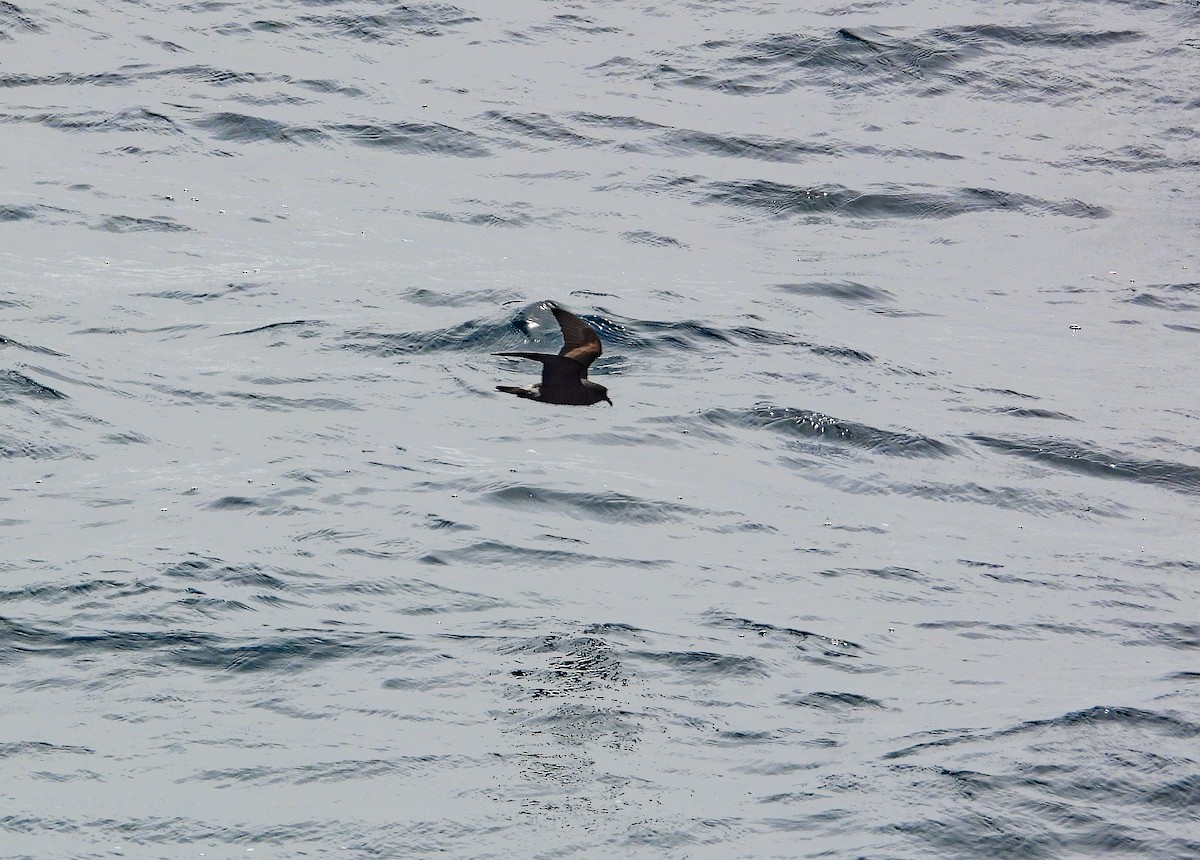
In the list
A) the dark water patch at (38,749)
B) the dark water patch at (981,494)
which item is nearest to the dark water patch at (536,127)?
the dark water patch at (981,494)

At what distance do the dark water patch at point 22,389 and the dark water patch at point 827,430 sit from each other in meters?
5.78

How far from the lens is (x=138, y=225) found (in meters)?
20.5

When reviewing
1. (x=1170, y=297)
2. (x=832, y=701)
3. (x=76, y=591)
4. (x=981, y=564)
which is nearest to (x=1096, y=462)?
(x=981, y=564)

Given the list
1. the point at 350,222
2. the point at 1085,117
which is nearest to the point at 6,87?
the point at 350,222

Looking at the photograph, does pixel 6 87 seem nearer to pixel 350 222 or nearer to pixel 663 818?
pixel 350 222

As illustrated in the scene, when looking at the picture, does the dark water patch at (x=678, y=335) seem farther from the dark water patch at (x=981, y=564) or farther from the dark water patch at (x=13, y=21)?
the dark water patch at (x=13, y=21)

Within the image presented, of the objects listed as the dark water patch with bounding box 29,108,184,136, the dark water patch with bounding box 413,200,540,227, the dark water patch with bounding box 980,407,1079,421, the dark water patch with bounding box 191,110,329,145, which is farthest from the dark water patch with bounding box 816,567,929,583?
the dark water patch with bounding box 29,108,184,136

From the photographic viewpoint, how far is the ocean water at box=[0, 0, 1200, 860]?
10.6 meters

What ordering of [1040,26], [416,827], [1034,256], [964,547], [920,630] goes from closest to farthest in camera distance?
1. [416,827]
2. [920,630]
3. [964,547]
4. [1034,256]
5. [1040,26]

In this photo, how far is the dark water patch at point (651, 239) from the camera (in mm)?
21359

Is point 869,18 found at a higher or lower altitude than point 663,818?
higher

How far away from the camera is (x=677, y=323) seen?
1856 centimetres

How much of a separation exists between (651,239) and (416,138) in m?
4.03

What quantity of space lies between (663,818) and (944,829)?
162cm
